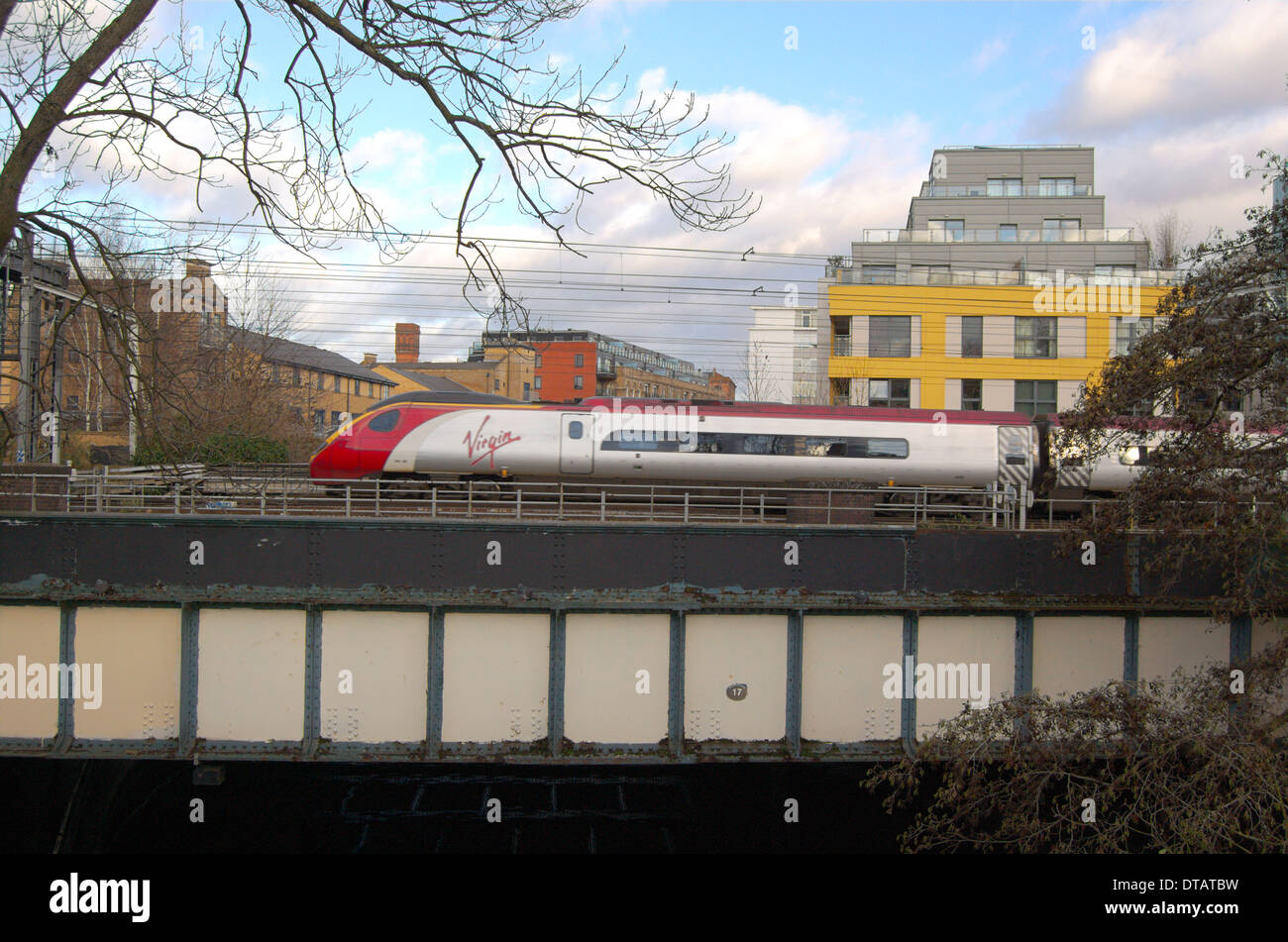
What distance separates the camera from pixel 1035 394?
106 ft

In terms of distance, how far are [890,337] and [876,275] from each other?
2.76m

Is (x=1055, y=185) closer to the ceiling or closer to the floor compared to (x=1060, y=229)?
closer to the ceiling

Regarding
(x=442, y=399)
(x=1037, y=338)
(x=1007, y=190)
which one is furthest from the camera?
(x=1007, y=190)

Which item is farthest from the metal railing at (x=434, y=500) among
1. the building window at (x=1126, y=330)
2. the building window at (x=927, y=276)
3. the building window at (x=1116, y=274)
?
the building window at (x=1116, y=274)

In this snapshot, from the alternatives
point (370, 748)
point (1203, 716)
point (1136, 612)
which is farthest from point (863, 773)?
point (370, 748)

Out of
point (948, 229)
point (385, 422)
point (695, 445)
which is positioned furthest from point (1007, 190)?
point (385, 422)

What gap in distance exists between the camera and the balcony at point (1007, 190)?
122 ft

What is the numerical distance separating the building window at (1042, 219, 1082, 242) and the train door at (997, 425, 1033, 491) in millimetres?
18786

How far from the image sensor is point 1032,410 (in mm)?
32406

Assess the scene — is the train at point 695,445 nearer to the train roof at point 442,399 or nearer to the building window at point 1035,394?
the train roof at point 442,399

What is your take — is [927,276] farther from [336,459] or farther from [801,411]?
[336,459]

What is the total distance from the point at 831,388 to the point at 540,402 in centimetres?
1724
